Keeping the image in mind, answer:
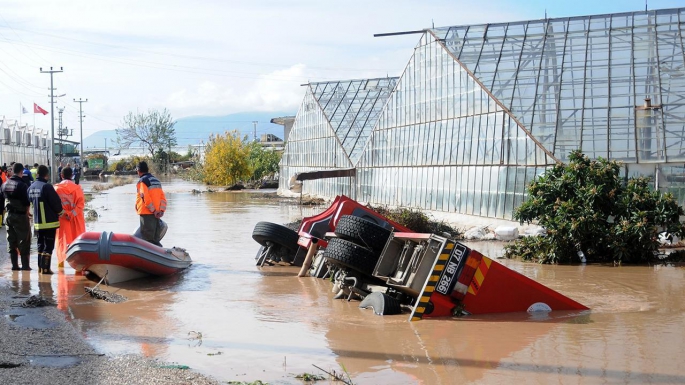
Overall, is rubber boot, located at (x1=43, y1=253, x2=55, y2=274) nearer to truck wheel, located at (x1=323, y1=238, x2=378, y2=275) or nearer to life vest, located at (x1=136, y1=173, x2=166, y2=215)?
life vest, located at (x1=136, y1=173, x2=166, y2=215)

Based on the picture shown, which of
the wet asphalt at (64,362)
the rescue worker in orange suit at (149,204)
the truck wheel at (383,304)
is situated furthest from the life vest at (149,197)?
the truck wheel at (383,304)

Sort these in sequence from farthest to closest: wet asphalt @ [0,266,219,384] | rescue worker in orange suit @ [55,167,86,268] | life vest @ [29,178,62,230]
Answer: rescue worker in orange suit @ [55,167,86,268]
life vest @ [29,178,62,230]
wet asphalt @ [0,266,219,384]

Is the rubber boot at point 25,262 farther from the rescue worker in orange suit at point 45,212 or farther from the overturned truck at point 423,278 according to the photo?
the overturned truck at point 423,278

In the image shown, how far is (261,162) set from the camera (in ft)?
225

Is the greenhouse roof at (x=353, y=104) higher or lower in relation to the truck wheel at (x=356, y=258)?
higher

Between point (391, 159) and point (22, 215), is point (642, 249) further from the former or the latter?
point (391, 159)

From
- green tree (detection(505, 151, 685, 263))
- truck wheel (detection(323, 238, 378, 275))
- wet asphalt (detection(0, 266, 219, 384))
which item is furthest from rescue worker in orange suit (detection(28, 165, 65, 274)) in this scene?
green tree (detection(505, 151, 685, 263))

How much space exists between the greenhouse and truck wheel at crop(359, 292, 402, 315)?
12515 mm

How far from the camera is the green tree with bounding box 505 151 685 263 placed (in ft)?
56.1

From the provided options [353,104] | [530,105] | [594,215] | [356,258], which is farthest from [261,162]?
[356,258]

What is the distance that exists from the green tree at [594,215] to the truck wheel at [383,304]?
7399 mm

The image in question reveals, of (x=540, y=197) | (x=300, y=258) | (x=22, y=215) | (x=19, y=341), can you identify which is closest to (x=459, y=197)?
(x=540, y=197)

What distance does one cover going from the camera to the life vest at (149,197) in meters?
14.4

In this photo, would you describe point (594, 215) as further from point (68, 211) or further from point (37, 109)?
point (37, 109)
